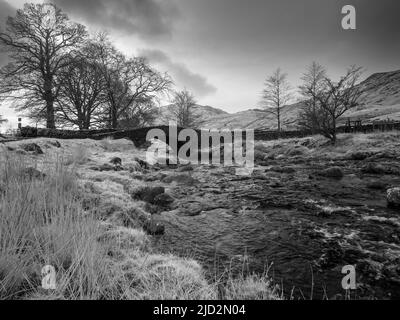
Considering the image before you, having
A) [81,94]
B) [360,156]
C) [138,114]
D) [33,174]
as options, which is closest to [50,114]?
[81,94]

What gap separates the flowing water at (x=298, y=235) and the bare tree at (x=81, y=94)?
1998cm

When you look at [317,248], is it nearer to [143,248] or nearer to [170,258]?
[170,258]

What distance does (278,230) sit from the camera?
444 cm

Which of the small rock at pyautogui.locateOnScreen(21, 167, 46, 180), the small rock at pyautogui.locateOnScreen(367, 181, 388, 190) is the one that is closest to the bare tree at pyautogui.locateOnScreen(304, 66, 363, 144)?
the small rock at pyautogui.locateOnScreen(367, 181, 388, 190)

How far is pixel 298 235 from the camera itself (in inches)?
163

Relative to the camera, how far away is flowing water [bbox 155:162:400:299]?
9.37 ft

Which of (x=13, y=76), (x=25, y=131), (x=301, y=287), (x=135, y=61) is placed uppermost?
(x=135, y=61)

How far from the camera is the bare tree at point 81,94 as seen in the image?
72.8ft

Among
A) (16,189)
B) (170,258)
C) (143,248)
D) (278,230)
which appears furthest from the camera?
(278,230)

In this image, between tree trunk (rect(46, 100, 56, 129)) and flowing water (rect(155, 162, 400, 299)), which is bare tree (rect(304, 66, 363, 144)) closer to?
flowing water (rect(155, 162, 400, 299))

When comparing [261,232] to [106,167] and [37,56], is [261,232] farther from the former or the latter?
[37,56]

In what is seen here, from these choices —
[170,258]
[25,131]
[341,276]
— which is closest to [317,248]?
[341,276]

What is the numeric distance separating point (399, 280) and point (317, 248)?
3.25ft

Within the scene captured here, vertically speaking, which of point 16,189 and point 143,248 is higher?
point 16,189
